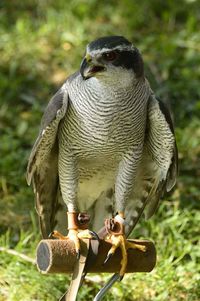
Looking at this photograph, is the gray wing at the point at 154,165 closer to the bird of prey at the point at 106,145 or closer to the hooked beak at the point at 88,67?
the bird of prey at the point at 106,145

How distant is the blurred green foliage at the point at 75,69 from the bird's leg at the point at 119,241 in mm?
783

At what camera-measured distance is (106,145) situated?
5336mm

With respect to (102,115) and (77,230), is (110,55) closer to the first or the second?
(102,115)

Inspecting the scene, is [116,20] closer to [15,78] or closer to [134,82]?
[15,78]

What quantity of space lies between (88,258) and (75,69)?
442 cm

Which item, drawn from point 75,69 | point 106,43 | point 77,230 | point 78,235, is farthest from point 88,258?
point 75,69

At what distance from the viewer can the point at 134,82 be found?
5.26 metres

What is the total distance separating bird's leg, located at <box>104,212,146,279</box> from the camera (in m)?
4.84

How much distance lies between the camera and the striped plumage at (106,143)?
5.20 metres

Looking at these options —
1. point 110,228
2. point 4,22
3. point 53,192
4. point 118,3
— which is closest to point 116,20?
point 118,3

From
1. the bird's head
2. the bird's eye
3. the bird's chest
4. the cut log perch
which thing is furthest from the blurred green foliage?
the bird's eye

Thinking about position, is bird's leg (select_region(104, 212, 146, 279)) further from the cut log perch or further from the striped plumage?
the striped plumage

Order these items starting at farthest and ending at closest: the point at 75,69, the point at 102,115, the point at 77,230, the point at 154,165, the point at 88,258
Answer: the point at 75,69, the point at 154,165, the point at 102,115, the point at 77,230, the point at 88,258

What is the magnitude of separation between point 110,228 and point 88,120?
0.78m
